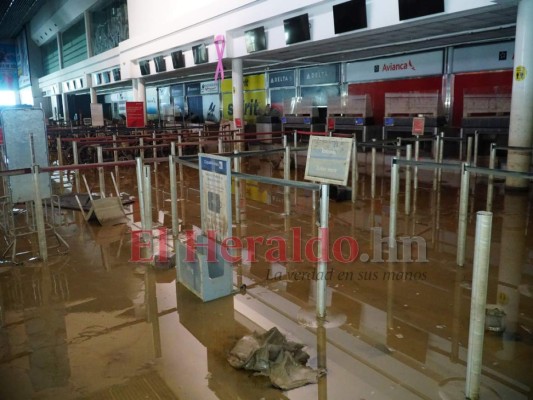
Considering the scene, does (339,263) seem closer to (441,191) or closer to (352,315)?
(352,315)

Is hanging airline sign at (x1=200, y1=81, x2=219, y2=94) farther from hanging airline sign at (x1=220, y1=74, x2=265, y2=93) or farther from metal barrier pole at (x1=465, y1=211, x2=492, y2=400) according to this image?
metal barrier pole at (x1=465, y1=211, x2=492, y2=400)

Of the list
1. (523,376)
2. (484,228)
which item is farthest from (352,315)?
(484,228)

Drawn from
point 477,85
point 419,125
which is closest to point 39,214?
point 419,125

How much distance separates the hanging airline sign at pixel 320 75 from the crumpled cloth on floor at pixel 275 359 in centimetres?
1380

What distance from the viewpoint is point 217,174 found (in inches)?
149

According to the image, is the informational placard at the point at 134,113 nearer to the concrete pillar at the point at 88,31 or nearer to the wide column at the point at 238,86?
the wide column at the point at 238,86

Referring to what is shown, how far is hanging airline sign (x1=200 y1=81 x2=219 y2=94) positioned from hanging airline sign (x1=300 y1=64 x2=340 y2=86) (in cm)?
602

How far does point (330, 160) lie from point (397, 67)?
11.0 meters

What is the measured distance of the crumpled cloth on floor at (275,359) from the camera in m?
2.63

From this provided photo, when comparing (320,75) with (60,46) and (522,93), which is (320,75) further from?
(60,46)

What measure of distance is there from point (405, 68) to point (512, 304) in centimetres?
1094

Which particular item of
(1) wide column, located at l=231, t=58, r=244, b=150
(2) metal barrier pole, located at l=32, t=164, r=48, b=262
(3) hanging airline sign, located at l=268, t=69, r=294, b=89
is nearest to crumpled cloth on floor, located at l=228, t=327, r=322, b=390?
(2) metal barrier pole, located at l=32, t=164, r=48, b=262

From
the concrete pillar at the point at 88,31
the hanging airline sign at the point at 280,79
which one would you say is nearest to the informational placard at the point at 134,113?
the hanging airline sign at the point at 280,79

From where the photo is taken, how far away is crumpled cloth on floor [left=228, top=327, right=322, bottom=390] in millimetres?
2631
